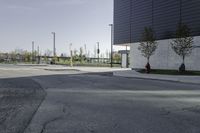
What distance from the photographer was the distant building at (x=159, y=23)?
34875 millimetres

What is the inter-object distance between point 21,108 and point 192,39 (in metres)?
26.8

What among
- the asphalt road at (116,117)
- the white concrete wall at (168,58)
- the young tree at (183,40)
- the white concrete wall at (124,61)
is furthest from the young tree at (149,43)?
the asphalt road at (116,117)

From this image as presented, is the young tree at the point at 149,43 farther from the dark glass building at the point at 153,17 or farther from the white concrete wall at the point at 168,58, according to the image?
the dark glass building at the point at 153,17

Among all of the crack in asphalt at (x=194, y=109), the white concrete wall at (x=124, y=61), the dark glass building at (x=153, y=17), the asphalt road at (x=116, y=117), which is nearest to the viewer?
the asphalt road at (x=116, y=117)

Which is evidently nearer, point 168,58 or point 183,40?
point 183,40

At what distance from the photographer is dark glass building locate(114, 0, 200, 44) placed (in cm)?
3506

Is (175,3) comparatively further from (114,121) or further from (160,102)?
Result: (114,121)

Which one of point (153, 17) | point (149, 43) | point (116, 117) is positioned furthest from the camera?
point (153, 17)

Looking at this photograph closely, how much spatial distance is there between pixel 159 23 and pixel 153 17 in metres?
1.59

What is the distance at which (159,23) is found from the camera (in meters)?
40.4

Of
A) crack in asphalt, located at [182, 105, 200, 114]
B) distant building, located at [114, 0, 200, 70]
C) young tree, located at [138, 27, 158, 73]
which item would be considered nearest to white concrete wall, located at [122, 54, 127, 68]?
Answer: distant building, located at [114, 0, 200, 70]

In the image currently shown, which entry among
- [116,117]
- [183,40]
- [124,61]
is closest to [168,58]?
[183,40]

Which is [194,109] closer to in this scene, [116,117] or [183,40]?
[116,117]

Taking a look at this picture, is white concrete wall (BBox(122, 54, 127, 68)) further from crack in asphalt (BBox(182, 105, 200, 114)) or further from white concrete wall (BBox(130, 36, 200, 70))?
crack in asphalt (BBox(182, 105, 200, 114))
